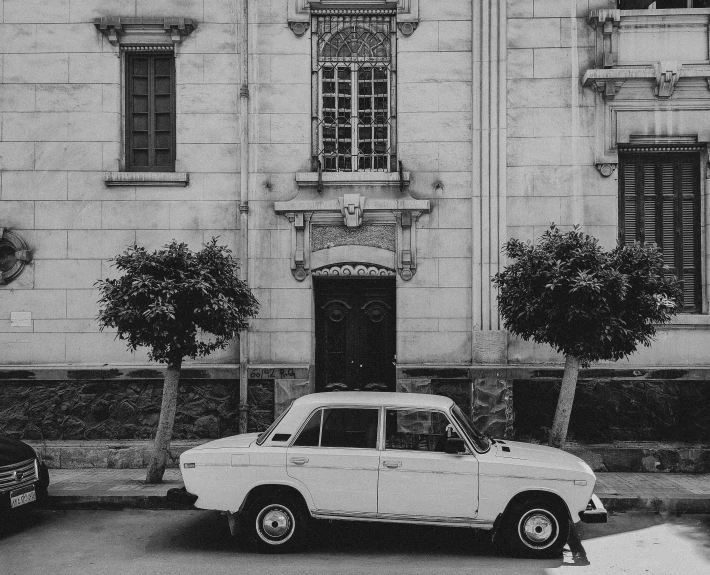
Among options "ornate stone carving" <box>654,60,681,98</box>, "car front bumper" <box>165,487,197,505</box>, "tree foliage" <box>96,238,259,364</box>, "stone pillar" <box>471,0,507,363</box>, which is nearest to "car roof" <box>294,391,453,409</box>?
"car front bumper" <box>165,487,197,505</box>

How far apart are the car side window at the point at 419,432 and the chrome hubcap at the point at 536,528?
1066mm

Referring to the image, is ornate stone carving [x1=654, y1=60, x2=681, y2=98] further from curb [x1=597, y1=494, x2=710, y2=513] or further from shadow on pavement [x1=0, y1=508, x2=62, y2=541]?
shadow on pavement [x1=0, y1=508, x2=62, y2=541]

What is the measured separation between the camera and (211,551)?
752cm

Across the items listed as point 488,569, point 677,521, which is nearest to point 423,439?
point 488,569

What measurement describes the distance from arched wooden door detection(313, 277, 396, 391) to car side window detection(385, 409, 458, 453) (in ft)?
14.9

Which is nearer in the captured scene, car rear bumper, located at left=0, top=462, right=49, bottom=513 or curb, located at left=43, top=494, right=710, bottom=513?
car rear bumper, located at left=0, top=462, right=49, bottom=513

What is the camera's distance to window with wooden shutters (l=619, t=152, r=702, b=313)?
11938mm

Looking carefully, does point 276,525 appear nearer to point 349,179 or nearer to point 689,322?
point 349,179

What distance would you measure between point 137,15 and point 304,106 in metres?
3.08

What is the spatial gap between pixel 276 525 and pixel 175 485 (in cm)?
296

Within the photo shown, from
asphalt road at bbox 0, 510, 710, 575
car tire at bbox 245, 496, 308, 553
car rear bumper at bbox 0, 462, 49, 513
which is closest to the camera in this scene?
asphalt road at bbox 0, 510, 710, 575

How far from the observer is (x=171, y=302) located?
9234 mm

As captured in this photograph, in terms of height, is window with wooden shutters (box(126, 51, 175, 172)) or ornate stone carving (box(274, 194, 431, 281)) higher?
window with wooden shutters (box(126, 51, 175, 172))

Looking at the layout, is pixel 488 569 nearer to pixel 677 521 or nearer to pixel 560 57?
pixel 677 521
